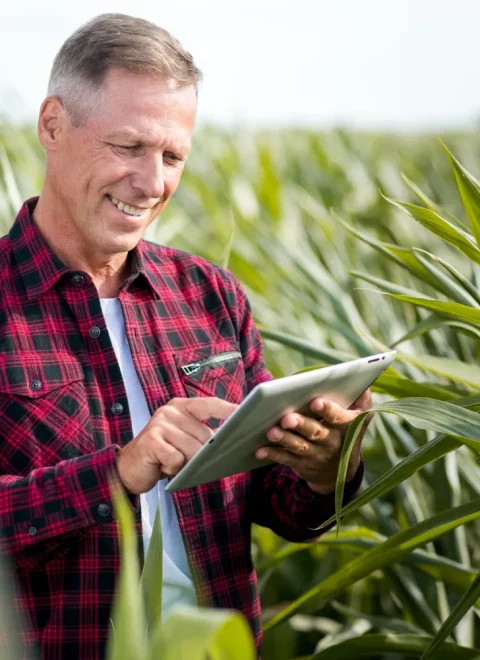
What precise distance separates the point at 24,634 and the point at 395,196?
2.20 metres

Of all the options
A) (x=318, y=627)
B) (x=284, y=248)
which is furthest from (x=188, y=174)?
(x=318, y=627)

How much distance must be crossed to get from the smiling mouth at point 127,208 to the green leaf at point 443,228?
28 centimetres

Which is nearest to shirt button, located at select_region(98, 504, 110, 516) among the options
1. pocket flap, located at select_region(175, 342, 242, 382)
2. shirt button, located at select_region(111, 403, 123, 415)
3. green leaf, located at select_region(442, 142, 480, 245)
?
shirt button, located at select_region(111, 403, 123, 415)

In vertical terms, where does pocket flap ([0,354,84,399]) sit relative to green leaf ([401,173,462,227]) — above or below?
below

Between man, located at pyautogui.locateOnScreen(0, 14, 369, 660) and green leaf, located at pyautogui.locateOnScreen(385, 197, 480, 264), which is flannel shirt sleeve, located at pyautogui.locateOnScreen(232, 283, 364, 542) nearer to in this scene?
man, located at pyautogui.locateOnScreen(0, 14, 369, 660)

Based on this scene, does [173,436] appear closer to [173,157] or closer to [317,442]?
[317,442]

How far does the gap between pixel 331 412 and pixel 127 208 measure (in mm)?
332

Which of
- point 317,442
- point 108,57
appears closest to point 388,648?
point 317,442

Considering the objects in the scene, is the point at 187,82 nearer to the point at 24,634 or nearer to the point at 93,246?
the point at 93,246

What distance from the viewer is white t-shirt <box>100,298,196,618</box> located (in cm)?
104

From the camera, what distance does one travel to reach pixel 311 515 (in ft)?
3.69

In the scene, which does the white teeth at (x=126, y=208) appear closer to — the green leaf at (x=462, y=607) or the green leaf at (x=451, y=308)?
the green leaf at (x=451, y=308)

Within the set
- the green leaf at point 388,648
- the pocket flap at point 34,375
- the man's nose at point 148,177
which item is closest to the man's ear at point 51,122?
the man's nose at point 148,177

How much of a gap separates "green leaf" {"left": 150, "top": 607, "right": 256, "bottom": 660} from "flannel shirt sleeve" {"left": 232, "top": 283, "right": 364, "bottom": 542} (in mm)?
633
